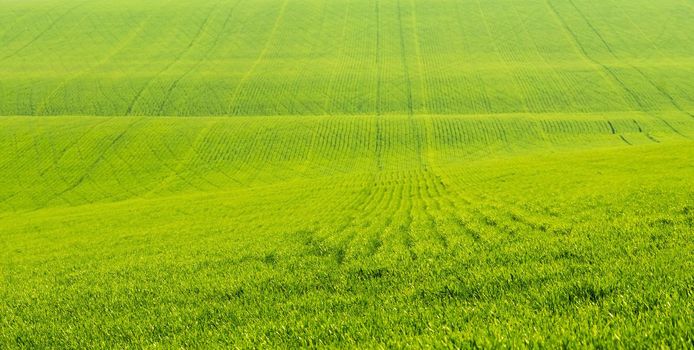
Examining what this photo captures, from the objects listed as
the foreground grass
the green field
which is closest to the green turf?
the green field

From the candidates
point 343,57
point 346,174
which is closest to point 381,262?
point 346,174

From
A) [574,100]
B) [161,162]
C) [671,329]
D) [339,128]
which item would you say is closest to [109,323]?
[671,329]

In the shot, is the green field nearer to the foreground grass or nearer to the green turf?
the foreground grass

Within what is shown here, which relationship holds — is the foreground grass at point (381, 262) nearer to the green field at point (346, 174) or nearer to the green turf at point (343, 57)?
the green field at point (346, 174)

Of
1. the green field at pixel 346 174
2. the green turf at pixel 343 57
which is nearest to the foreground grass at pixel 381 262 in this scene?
the green field at pixel 346 174

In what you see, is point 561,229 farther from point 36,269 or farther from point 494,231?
point 36,269
